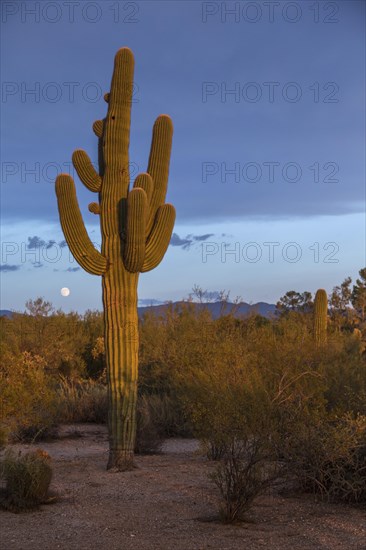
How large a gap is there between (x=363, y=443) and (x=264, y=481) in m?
1.26

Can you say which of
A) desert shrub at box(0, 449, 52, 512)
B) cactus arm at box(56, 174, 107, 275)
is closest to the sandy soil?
desert shrub at box(0, 449, 52, 512)

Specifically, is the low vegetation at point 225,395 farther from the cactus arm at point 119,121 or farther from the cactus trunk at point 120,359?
the cactus arm at point 119,121

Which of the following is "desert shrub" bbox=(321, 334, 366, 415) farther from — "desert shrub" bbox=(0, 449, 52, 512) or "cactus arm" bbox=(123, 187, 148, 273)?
"desert shrub" bbox=(0, 449, 52, 512)

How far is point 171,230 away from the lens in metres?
11.6

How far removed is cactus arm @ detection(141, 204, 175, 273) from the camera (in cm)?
1127

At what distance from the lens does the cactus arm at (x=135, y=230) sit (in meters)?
10.6

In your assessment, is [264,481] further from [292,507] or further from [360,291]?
[360,291]

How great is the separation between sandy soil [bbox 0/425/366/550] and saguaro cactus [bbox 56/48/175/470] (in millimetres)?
1158

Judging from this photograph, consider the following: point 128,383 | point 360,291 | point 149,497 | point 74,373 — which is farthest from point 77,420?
point 360,291

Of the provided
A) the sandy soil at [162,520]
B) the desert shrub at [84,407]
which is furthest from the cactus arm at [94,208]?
the desert shrub at [84,407]

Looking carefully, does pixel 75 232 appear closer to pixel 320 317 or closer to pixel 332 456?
pixel 332 456

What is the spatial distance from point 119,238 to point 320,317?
1058cm

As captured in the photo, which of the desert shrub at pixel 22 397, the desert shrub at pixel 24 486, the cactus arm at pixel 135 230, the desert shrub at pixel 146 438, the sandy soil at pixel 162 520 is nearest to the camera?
the sandy soil at pixel 162 520

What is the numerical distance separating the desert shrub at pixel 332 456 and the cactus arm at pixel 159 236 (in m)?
3.93
